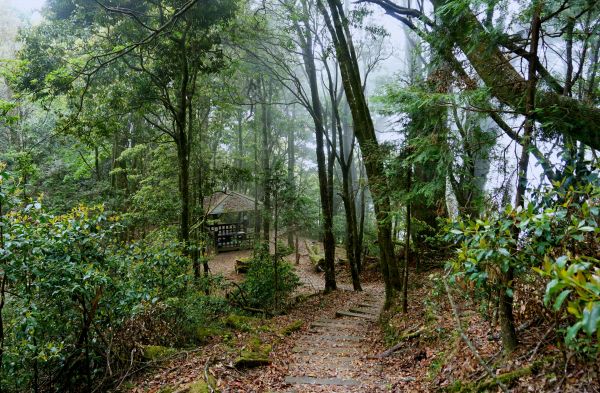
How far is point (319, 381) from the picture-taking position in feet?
15.7

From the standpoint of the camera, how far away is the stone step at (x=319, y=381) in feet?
15.4

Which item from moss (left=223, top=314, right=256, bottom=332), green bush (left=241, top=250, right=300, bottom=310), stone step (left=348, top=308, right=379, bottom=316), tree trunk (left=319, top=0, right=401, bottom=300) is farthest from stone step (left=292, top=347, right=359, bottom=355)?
green bush (left=241, top=250, right=300, bottom=310)

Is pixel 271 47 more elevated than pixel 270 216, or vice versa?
pixel 271 47

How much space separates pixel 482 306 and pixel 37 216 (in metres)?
5.48

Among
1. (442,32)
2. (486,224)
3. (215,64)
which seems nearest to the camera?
(486,224)

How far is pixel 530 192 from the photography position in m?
3.48

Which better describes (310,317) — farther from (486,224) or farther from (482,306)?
(486,224)

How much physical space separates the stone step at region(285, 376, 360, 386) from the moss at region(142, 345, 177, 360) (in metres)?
2.02

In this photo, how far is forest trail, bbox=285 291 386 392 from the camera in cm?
466

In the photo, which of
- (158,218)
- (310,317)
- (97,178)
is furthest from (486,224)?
(97,178)

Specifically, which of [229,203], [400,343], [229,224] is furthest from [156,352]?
[229,224]

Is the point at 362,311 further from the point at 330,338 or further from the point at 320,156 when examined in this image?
the point at 320,156

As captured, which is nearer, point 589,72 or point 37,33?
point 37,33

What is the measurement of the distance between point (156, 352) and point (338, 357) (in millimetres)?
3014
